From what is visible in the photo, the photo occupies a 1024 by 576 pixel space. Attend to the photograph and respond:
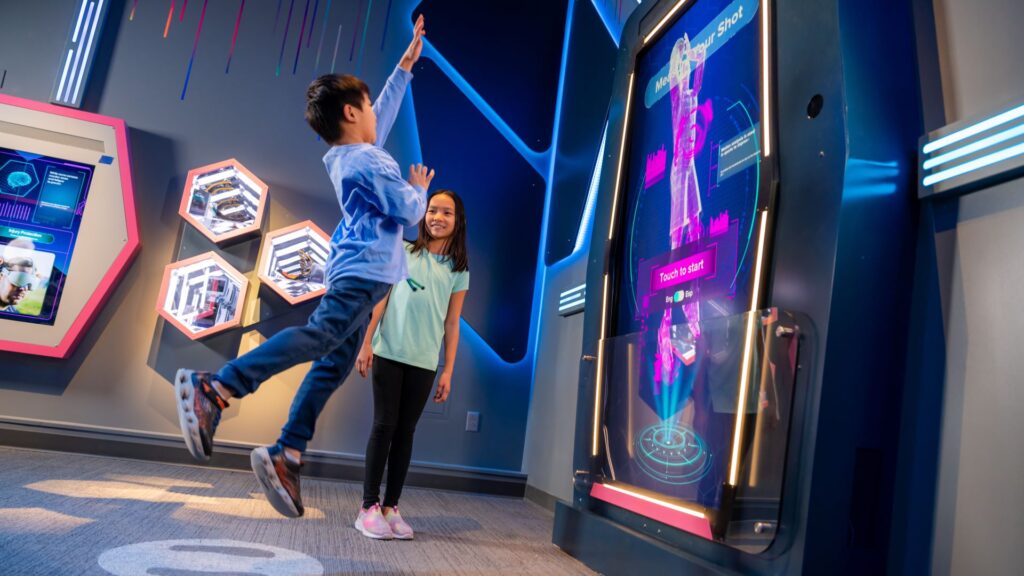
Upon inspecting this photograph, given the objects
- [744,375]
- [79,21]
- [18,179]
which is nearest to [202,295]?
[18,179]

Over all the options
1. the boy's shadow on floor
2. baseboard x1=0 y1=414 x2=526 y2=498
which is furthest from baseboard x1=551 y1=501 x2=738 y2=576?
baseboard x1=0 y1=414 x2=526 y2=498

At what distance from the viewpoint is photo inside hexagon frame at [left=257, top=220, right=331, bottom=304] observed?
355cm

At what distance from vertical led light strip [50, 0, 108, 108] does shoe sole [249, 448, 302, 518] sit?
2.86 meters

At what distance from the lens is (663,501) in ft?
6.04

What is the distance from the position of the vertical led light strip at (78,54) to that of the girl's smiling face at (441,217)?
2220 mm

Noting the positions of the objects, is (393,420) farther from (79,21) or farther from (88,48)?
(79,21)

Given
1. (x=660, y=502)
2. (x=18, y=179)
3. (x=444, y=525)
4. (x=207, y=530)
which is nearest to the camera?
(x=660, y=502)

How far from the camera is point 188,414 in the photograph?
158cm

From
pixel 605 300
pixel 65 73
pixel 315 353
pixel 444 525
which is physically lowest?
pixel 444 525

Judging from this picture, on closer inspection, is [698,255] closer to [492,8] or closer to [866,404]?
[866,404]

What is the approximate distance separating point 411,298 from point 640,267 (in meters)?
0.91

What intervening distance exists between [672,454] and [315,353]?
1.01 meters


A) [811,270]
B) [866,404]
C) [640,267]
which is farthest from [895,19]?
[640,267]

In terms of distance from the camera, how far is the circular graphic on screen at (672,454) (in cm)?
171
